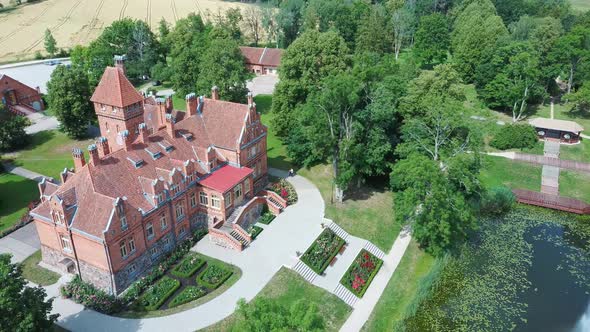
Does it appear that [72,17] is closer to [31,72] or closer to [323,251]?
[31,72]

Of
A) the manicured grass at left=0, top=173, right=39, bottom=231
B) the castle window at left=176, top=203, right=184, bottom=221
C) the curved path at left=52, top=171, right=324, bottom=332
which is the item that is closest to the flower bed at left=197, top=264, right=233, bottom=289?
the curved path at left=52, top=171, right=324, bottom=332

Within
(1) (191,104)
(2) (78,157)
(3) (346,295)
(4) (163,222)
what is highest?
(1) (191,104)

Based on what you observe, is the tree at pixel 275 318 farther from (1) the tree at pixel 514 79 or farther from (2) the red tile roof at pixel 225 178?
(1) the tree at pixel 514 79

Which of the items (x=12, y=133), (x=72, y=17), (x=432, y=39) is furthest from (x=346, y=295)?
(x=72, y=17)

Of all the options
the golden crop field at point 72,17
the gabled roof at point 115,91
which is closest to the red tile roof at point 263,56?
the golden crop field at point 72,17

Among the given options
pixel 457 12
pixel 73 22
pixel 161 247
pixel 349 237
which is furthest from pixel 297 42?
pixel 73 22

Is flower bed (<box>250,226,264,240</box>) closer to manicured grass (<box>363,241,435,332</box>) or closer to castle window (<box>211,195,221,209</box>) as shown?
castle window (<box>211,195,221,209</box>)

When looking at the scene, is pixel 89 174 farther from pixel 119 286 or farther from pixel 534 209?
pixel 534 209
